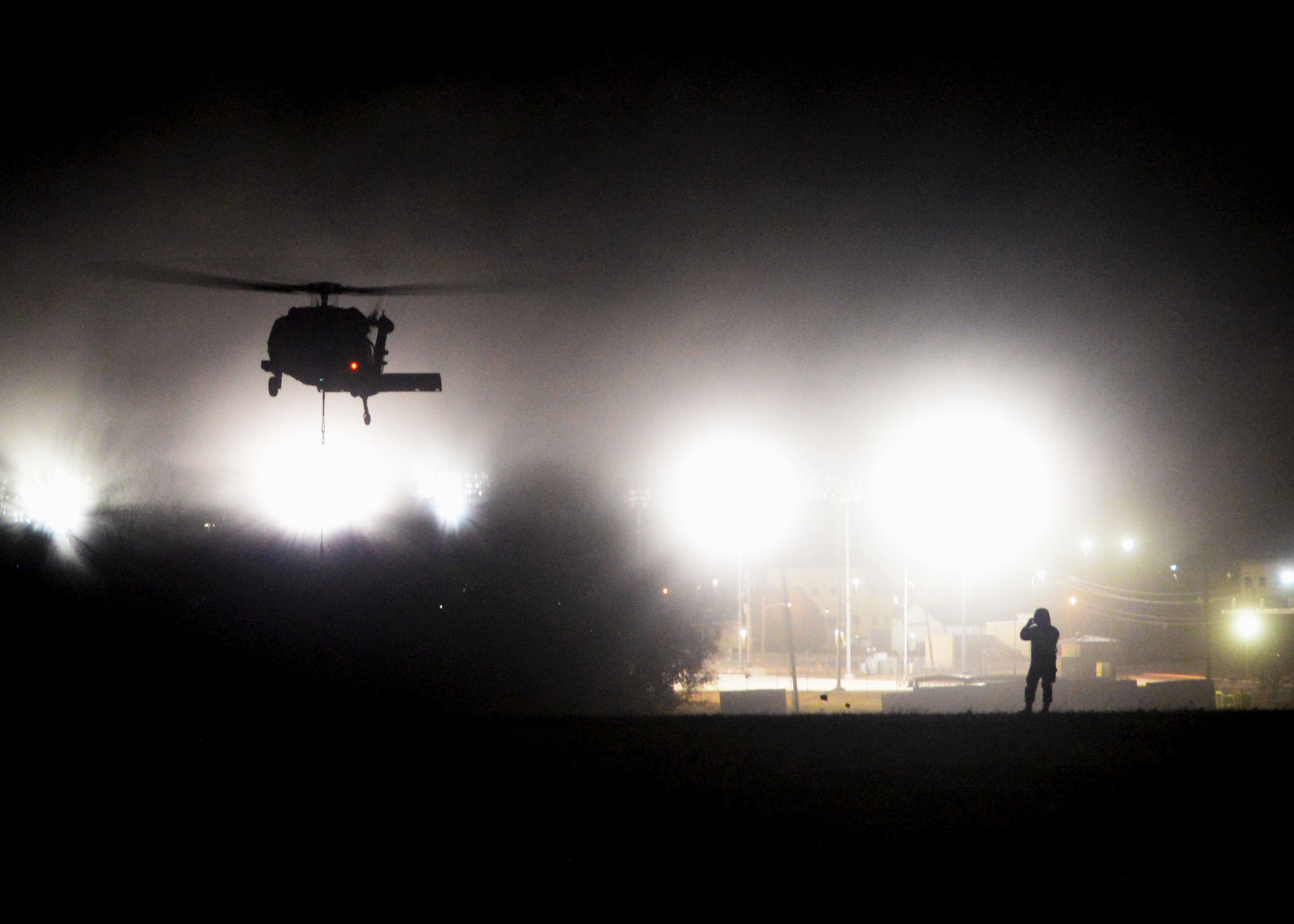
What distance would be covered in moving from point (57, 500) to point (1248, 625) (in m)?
63.3

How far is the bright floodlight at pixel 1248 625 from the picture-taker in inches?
2283

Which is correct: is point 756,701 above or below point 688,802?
below

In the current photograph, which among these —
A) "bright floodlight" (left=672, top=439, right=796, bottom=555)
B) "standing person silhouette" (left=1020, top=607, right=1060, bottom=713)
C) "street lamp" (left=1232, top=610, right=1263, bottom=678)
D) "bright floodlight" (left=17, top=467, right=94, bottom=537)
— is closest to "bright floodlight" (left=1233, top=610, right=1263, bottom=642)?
"street lamp" (left=1232, top=610, right=1263, bottom=678)

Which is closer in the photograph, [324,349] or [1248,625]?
[324,349]

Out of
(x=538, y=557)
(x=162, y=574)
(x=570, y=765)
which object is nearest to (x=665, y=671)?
(x=538, y=557)

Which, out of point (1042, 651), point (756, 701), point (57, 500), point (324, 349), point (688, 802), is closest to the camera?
point (688, 802)

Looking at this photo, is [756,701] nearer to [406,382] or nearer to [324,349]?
[406,382]

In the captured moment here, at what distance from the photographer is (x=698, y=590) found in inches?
1999

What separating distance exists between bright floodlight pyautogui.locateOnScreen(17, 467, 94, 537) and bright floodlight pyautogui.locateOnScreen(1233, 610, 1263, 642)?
61.2 meters

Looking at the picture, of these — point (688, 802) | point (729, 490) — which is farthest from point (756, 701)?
point (688, 802)

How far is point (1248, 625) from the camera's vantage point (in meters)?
58.8

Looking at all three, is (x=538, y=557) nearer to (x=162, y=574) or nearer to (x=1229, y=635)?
(x=162, y=574)

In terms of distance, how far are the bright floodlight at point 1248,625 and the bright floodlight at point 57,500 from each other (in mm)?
61198

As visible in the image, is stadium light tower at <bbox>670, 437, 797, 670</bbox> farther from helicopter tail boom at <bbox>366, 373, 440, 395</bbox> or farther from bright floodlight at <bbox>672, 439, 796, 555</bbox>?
helicopter tail boom at <bbox>366, 373, 440, 395</bbox>
